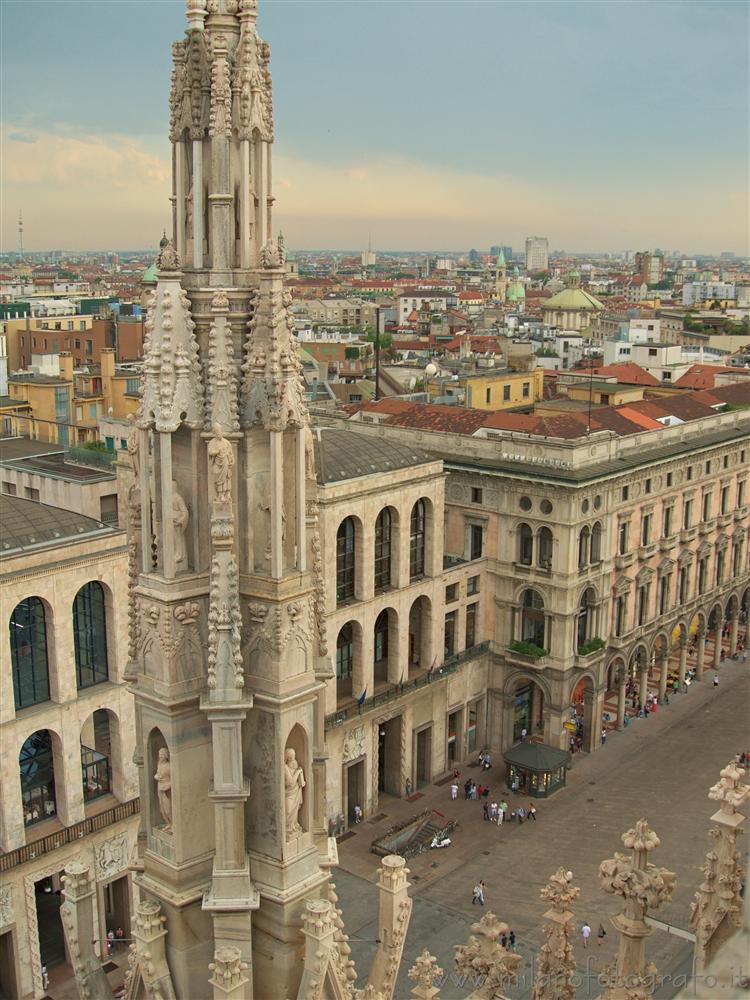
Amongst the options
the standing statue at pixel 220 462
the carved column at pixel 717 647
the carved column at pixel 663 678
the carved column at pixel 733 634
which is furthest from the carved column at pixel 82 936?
the carved column at pixel 733 634

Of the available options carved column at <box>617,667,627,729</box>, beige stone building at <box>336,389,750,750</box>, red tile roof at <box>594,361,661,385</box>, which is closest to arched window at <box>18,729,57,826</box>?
beige stone building at <box>336,389,750,750</box>

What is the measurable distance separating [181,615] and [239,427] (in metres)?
2.81

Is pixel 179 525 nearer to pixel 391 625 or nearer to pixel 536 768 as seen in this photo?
pixel 391 625

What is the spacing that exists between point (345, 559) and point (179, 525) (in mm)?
45174

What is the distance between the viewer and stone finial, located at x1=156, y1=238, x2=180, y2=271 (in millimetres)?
15570

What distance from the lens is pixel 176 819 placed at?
15875 mm

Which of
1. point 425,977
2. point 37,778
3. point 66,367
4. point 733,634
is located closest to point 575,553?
point 733,634

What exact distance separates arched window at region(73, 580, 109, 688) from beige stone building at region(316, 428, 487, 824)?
13.0m

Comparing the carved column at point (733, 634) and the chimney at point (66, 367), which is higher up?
the chimney at point (66, 367)

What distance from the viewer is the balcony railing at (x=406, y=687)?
59812 mm

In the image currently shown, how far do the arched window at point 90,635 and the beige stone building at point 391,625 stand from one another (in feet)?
42.7

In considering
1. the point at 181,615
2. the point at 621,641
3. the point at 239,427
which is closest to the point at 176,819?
the point at 181,615

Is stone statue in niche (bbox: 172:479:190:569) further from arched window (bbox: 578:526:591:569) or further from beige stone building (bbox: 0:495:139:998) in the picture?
arched window (bbox: 578:526:591:569)

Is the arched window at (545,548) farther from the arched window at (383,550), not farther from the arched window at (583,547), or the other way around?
the arched window at (383,550)
